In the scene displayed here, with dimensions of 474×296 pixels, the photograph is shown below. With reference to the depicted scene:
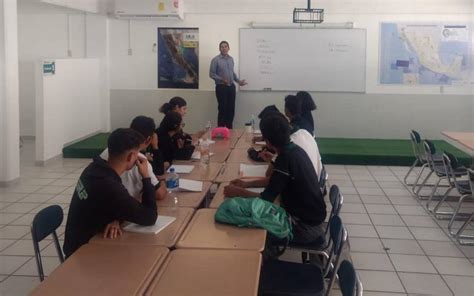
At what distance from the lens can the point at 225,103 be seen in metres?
9.48

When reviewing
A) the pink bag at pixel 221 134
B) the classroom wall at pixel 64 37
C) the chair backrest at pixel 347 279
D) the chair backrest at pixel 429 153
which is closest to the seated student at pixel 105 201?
the chair backrest at pixel 347 279

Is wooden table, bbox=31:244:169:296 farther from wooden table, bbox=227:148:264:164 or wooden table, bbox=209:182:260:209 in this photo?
wooden table, bbox=227:148:264:164

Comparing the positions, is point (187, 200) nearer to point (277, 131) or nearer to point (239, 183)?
point (239, 183)

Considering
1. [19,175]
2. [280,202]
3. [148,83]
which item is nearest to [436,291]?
[280,202]

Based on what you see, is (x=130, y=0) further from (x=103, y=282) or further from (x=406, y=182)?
(x=103, y=282)

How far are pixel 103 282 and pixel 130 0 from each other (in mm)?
7971

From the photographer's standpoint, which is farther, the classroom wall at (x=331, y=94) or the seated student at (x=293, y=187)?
the classroom wall at (x=331, y=94)

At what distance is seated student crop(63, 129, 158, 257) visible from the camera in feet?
9.14

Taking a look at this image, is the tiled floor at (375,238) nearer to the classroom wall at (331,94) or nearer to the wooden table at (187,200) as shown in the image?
the wooden table at (187,200)

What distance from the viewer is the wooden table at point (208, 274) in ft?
7.07

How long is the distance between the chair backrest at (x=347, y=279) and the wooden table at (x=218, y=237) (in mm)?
420

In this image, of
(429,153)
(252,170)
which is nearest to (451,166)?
(429,153)

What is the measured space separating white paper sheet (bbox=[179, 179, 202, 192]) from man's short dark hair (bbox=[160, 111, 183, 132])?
0.94 m

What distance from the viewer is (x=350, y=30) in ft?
31.3
